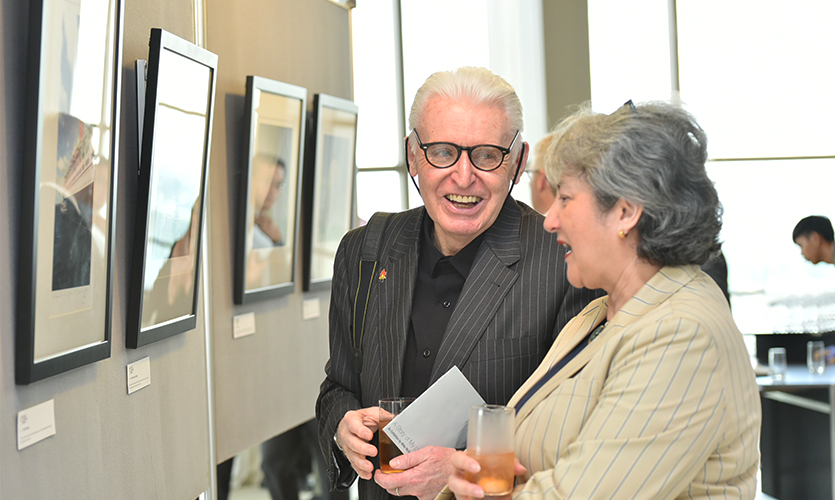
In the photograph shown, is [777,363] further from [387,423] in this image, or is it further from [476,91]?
[387,423]

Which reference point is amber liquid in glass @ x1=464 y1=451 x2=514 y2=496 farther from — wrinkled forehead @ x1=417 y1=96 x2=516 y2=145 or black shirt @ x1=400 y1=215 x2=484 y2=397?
wrinkled forehead @ x1=417 y1=96 x2=516 y2=145

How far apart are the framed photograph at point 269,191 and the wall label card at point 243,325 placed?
0.09m

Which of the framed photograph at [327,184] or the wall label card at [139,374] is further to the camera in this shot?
the framed photograph at [327,184]

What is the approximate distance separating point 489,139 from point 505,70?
548cm

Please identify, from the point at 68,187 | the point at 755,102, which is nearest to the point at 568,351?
the point at 68,187

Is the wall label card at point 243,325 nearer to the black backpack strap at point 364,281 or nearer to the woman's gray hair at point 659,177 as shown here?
the black backpack strap at point 364,281

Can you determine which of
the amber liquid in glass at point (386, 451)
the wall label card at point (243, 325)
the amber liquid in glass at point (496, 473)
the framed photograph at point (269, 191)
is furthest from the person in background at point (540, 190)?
the amber liquid in glass at point (496, 473)

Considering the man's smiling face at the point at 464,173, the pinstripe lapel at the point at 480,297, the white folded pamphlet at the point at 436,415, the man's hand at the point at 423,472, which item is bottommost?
the man's hand at the point at 423,472

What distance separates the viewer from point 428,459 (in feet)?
5.15

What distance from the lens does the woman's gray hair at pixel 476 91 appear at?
1.78 metres

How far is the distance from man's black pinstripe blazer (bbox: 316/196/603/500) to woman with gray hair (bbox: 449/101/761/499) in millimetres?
208

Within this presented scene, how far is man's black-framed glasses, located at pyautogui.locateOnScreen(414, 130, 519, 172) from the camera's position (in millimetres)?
1776

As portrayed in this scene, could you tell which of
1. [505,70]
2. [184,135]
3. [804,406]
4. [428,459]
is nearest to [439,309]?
[428,459]

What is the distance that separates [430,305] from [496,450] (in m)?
0.64
